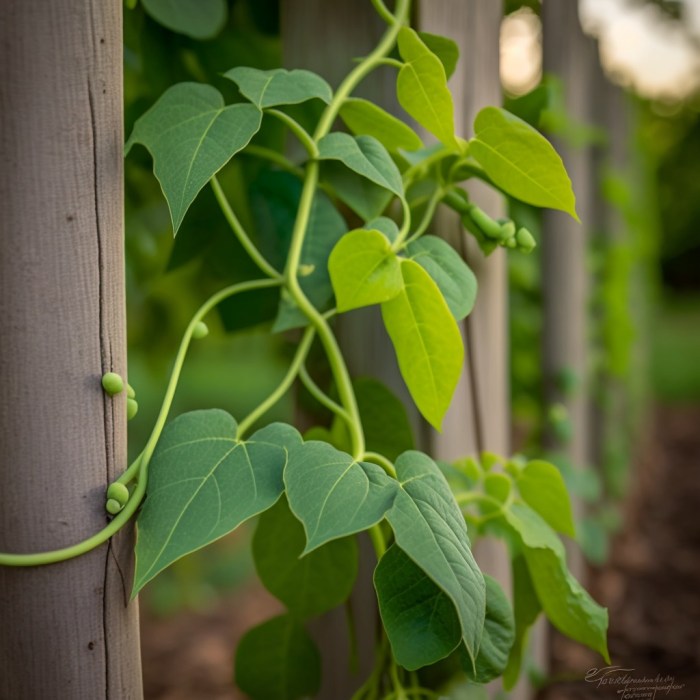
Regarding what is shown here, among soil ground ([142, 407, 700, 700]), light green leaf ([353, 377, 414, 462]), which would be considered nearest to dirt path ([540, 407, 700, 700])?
soil ground ([142, 407, 700, 700])

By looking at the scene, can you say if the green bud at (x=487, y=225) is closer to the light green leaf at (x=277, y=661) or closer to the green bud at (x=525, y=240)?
the green bud at (x=525, y=240)

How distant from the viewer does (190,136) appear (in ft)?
2.38

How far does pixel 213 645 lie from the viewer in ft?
8.96

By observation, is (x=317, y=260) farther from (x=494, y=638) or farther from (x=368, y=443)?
(x=494, y=638)

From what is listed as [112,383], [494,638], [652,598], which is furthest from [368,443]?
[652,598]

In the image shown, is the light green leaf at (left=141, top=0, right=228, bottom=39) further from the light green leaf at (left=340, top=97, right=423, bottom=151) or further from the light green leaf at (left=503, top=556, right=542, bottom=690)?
the light green leaf at (left=503, top=556, right=542, bottom=690)

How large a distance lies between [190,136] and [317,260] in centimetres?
26

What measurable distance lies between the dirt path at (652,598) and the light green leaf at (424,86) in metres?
0.92

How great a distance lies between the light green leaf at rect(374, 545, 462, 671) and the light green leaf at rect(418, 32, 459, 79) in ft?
1.89

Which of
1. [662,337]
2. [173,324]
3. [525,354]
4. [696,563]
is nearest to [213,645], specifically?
→ [173,324]

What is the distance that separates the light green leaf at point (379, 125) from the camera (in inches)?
34.4

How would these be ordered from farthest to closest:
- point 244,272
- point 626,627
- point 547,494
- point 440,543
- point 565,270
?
point 626,627 < point 565,270 < point 244,272 < point 547,494 < point 440,543

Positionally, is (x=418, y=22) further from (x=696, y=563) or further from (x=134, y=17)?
(x=696, y=563)

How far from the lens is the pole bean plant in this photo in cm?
67
